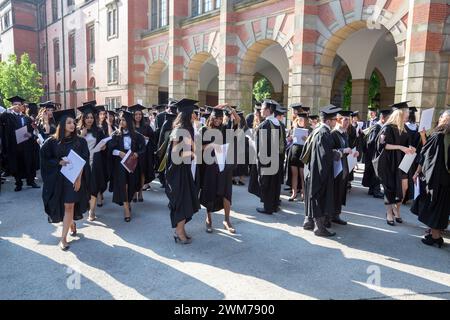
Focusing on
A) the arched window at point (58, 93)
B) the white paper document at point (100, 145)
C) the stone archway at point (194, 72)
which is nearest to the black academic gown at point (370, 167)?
the white paper document at point (100, 145)

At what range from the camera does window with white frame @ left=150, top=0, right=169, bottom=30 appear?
2097cm

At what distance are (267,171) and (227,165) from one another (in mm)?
1161

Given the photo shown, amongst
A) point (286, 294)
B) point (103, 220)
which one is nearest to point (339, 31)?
point (103, 220)

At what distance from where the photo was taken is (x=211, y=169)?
17.7 feet

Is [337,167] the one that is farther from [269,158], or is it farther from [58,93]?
[58,93]

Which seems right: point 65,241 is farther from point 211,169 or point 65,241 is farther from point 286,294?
point 286,294

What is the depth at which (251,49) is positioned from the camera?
15.0 meters

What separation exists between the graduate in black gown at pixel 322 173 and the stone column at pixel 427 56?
5401mm

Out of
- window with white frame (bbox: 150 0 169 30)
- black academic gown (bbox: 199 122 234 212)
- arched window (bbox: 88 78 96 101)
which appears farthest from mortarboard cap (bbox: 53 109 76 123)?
arched window (bbox: 88 78 96 101)

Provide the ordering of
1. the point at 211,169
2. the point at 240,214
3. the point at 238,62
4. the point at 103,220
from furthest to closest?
the point at 238,62, the point at 240,214, the point at 103,220, the point at 211,169

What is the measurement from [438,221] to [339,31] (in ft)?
28.4

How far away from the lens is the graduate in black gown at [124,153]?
5930 mm

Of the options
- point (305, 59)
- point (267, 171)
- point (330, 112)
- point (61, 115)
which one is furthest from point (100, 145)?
point (305, 59)

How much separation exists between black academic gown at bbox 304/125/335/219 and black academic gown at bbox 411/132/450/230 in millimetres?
1243
